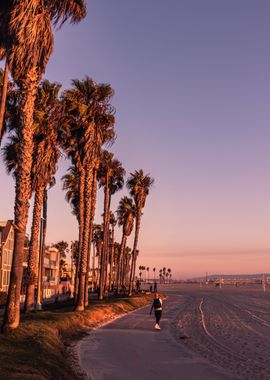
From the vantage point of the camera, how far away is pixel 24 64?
54.0 ft

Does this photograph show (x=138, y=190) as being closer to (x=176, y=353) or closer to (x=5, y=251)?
(x=5, y=251)

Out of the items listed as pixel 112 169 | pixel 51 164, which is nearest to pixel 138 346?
pixel 51 164

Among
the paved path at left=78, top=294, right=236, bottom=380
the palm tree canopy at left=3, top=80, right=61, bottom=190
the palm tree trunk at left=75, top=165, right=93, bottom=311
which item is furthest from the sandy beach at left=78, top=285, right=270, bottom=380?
the palm tree canopy at left=3, top=80, right=61, bottom=190

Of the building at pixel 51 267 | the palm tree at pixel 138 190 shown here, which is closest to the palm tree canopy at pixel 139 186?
the palm tree at pixel 138 190

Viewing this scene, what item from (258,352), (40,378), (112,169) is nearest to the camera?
(40,378)

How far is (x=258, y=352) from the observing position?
55.7 ft

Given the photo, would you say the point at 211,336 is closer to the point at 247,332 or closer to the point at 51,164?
the point at 247,332

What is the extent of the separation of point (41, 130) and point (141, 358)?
16.2 metres

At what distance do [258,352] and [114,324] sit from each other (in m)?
11.8

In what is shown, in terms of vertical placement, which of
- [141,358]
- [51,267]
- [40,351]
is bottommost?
[141,358]

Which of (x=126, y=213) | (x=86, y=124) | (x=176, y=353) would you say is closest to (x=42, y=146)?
(x=86, y=124)

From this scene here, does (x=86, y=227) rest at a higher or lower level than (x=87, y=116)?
lower

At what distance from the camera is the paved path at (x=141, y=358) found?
1266 centimetres

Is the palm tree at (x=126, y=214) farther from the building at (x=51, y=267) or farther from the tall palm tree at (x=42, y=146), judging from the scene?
the tall palm tree at (x=42, y=146)
